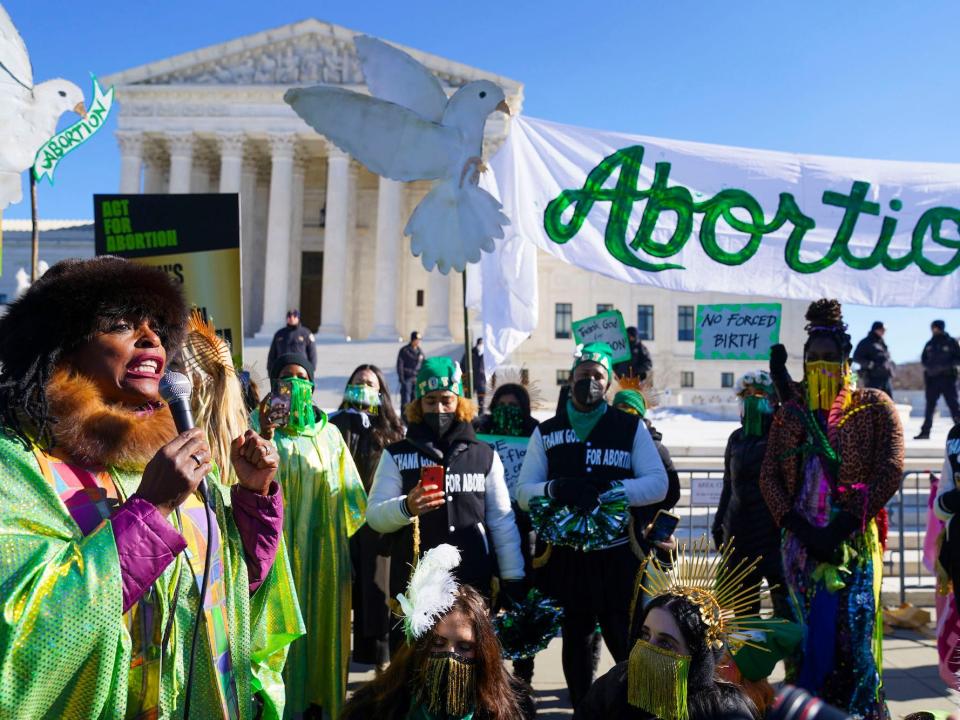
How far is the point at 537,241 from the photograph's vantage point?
225 inches

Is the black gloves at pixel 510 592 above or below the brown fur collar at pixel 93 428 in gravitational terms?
below

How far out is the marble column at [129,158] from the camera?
117 ft

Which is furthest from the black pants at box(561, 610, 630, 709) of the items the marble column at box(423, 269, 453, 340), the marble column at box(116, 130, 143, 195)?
the marble column at box(116, 130, 143, 195)

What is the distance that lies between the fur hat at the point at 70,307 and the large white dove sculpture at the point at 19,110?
2977mm

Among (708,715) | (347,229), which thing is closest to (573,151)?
(708,715)

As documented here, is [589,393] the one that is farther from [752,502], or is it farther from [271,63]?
[271,63]

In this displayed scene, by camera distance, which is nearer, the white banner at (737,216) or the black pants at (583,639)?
the black pants at (583,639)

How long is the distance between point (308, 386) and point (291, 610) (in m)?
1.98

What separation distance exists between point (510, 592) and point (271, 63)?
3821 centimetres

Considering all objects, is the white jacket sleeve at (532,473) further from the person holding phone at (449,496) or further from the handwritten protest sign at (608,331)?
the handwritten protest sign at (608,331)

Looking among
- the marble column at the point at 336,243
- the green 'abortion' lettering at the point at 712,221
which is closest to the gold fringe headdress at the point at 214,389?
the green 'abortion' lettering at the point at 712,221

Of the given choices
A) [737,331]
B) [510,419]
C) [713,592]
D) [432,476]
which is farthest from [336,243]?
[713,592]

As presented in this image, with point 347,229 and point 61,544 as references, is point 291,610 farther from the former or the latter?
point 347,229

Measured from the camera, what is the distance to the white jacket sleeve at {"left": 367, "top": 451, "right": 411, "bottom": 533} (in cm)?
366
